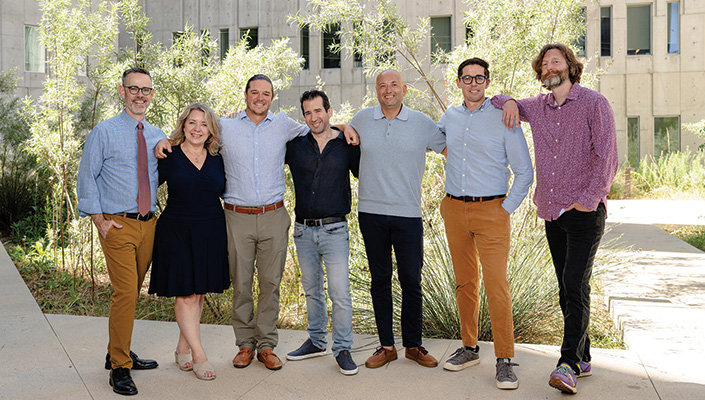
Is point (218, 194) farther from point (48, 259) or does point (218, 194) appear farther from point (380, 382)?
point (48, 259)

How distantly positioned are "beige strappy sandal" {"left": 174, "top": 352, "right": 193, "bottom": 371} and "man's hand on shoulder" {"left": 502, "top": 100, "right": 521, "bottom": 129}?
271cm

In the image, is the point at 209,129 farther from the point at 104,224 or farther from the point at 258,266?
the point at 258,266

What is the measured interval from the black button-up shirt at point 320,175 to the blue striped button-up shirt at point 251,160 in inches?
5.6

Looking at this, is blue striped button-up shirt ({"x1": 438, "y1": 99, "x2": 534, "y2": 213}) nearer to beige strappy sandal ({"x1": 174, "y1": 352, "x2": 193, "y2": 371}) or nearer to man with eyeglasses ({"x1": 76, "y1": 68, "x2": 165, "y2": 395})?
man with eyeglasses ({"x1": 76, "y1": 68, "x2": 165, "y2": 395})

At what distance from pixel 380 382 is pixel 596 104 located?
221 cm

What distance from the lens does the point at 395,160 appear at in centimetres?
430

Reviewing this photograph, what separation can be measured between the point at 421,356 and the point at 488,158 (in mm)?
1459

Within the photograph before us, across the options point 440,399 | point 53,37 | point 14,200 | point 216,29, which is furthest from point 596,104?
point 216,29

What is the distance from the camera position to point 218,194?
429cm

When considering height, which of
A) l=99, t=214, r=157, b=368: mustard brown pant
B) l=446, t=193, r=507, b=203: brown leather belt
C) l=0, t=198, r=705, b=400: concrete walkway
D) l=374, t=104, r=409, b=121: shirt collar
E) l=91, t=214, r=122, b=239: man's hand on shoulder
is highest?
l=374, t=104, r=409, b=121: shirt collar

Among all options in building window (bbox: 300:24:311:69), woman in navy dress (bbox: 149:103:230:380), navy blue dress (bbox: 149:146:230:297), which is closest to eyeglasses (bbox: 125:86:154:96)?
woman in navy dress (bbox: 149:103:230:380)

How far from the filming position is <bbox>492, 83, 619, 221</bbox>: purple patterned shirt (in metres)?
3.74

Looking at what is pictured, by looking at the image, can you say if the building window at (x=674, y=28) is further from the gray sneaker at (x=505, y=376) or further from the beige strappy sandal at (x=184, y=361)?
the beige strappy sandal at (x=184, y=361)

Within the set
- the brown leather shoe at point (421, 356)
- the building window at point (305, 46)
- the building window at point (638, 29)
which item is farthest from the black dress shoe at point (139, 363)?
the building window at point (638, 29)
